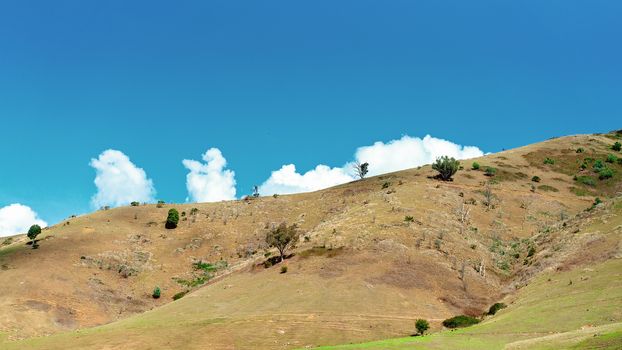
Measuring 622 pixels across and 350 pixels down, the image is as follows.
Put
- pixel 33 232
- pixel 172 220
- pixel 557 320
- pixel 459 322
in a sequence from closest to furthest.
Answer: pixel 557 320 → pixel 459 322 → pixel 33 232 → pixel 172 220

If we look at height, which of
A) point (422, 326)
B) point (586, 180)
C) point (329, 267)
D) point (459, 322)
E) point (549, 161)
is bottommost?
point (459, 322)

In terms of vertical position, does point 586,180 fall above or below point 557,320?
above

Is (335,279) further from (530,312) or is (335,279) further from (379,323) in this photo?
(530,312)

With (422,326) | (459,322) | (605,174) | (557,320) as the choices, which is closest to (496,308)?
(459,322)

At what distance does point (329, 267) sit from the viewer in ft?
199

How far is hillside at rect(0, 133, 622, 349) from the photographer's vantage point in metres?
42.9

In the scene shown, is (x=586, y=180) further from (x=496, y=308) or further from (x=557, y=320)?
(x=557, y=320)

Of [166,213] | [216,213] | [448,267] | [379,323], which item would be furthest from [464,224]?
[166,213]

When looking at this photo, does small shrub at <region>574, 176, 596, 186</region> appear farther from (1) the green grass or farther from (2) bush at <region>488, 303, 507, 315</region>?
(2) bush at <region>488, 303, 507, 315</region>

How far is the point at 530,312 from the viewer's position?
38.3 metres

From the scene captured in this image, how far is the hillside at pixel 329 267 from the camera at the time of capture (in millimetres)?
42938

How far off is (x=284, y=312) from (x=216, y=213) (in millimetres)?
66502

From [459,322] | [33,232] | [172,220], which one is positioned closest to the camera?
[459,322]

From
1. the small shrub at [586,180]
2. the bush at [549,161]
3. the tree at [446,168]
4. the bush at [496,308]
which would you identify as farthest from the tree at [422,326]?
the bush at [549,161]
